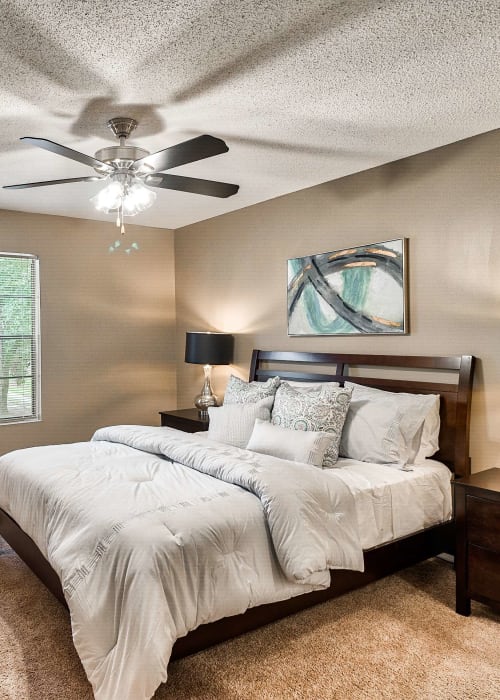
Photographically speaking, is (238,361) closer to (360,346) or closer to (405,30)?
(360,346)

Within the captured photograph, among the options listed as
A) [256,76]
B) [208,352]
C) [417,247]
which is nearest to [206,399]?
[208,352]

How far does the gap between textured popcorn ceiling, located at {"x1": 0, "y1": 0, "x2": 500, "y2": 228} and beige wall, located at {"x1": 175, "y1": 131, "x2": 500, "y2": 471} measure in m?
0.24

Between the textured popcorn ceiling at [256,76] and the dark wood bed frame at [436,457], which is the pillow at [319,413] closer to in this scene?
the dark wood bed frame at [436,457]

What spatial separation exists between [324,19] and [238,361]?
3443mm

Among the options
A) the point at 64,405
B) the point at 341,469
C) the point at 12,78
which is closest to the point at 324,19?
the point at 12,78

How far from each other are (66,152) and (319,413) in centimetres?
202

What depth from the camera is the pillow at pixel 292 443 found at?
3180mm

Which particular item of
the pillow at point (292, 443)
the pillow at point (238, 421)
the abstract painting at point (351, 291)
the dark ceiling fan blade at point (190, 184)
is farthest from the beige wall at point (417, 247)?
the dark ceiling fan blade at point (190, 184)

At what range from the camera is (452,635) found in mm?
2598

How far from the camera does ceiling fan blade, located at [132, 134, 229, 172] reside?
2.43 m

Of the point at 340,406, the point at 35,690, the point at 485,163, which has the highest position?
the point at 485,163

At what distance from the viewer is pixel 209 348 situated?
5035mm

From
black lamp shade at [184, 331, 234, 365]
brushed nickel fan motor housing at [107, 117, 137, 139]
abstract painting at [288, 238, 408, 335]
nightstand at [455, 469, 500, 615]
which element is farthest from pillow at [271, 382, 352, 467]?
brushed nickel fan motor housing at [107, 117, 137, 139]

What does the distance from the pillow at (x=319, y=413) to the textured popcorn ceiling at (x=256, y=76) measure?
156 centimetres
